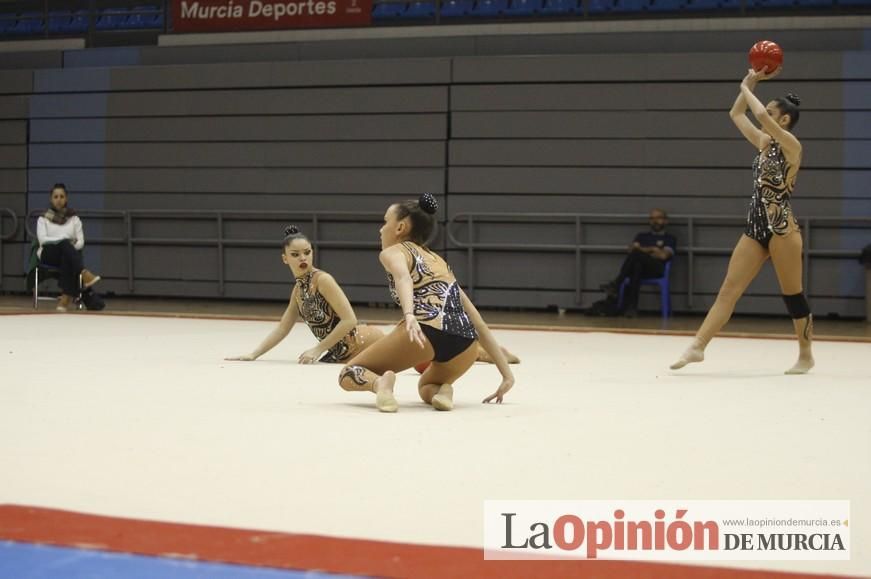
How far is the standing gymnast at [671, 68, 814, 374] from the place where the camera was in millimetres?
6340

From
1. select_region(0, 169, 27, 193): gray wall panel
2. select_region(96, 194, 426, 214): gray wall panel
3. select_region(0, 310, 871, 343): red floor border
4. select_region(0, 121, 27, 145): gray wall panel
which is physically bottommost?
select_region(0, 310, 871, 343): red floor border

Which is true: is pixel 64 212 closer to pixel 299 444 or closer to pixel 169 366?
pixel 169 366

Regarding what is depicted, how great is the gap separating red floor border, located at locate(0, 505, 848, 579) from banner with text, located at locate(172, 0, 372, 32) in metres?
11.4

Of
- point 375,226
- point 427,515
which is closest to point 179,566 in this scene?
point 427,515

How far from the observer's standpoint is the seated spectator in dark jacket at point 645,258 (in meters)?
11.9

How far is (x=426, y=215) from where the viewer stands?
16.0 feet

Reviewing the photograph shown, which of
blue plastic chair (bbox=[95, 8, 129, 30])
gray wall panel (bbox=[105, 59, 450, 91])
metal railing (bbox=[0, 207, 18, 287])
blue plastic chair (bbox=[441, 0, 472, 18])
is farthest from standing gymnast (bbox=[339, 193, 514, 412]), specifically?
blue plastic chair (bbox=[95, 8, 129, 30])

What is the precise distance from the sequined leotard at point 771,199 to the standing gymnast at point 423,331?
7.40 ft

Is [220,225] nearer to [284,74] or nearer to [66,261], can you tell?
[284,74]

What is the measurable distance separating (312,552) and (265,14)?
11984 millimetres

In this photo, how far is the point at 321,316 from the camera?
6594 millimetres

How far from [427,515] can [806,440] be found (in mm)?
1790

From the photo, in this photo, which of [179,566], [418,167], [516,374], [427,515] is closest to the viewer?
[179,566]

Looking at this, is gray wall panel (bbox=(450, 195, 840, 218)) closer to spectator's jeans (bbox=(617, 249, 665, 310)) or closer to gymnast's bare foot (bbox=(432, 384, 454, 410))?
spectator's jeans (bbox=(617, 249, 665, 310))
